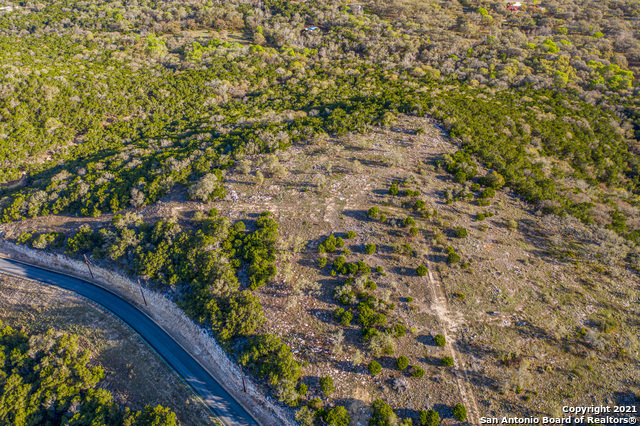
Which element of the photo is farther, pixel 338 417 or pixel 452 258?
pixel 452 258

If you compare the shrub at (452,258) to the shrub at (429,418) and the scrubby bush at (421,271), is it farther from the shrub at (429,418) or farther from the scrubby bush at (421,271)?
the shrub at (429,418)

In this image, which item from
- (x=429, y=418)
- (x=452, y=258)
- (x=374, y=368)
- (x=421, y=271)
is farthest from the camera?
(x=452, y=258)

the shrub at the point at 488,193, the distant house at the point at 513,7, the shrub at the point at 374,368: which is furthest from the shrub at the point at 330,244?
the distant house at the point at 513,7

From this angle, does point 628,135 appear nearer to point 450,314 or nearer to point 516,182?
point 516,182

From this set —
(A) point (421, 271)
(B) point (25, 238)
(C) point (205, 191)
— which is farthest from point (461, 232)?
(B) point (25, 238)

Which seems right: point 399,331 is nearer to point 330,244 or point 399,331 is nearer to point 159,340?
point 330,244

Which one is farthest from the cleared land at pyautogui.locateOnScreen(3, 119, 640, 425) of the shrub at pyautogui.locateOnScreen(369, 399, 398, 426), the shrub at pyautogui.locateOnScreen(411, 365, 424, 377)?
the shrub at pyautogui.locateOnScreen(369, 399, 398, 426)

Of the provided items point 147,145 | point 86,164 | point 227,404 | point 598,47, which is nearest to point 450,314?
point 227,404
